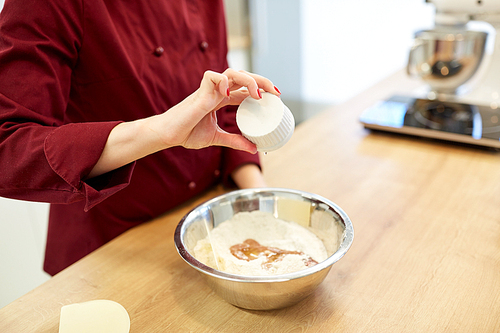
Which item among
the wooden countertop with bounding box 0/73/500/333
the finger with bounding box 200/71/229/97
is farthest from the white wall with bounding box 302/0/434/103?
the finger with bounding box 200/71/229/97

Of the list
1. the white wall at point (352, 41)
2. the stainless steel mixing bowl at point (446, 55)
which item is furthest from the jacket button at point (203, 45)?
the white wall at point (352, 41)

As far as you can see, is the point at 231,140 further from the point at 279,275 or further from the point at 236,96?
the point at 279,275

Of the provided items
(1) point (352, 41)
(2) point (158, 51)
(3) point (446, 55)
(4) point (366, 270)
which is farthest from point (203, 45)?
(1) point (352, 41)

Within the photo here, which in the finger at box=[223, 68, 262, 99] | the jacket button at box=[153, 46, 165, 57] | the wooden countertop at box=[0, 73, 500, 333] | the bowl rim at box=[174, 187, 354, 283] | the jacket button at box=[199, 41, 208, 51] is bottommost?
the wooden countertop at box=[0, 73, 500, 333]

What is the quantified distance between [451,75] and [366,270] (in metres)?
0.99

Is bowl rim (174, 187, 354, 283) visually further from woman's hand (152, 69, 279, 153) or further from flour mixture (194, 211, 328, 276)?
woman's hand (152, 69, 279, 153)

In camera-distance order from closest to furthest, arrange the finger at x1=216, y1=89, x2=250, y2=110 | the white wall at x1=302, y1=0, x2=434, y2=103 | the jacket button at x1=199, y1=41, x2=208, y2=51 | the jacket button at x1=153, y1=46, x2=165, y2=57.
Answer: the finger at x1=216, y1=89, x2=250, y2=110
the jacket button at x1=153, y1=46, x2=165, y2=57
the jacket button at x1=199, y1=41, x2=208, y2=51
the white wall at x1=302, y1=0, x2=434, y2=103

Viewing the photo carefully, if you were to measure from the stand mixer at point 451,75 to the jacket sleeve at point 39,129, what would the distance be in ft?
3.42

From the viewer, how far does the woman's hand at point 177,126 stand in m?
0.69

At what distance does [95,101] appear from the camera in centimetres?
93

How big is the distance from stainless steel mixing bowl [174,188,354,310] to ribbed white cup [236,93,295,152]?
7.1 inches

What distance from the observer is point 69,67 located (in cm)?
85

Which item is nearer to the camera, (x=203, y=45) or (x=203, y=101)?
(x=203, y=101)

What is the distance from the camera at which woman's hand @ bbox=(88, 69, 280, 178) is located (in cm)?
69
